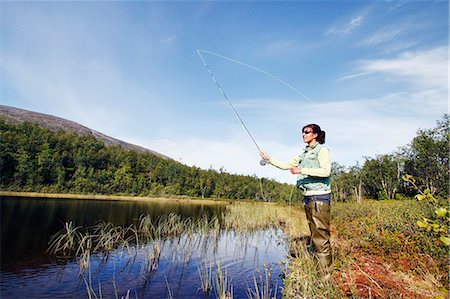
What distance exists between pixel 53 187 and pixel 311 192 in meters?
55.1

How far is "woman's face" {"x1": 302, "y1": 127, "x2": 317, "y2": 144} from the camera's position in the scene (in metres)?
4.88

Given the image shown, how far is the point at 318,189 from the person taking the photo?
468cm

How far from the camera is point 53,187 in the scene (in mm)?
49156

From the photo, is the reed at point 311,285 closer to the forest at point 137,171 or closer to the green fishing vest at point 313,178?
the green fishing vest at point 313,178

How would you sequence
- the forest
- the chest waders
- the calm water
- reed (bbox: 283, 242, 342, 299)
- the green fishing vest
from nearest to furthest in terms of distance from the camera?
1. reed (bbox: 283, 242, 342, 299)
2. the chest waders
3. the green fishing vest
4. the calm water
5. the forest

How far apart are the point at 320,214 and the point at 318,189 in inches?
16.2

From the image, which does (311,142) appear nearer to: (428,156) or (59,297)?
(59,297)

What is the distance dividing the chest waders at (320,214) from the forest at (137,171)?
25.7 meters

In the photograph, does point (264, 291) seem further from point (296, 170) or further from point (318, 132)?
point (318, 132)

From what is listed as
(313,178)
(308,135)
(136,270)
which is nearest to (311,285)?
(313,178)

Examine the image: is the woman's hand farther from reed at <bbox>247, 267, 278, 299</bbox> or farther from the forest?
the forest

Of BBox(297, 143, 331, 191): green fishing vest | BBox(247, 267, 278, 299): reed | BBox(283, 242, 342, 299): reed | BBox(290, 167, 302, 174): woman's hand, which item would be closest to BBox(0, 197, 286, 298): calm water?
BBox(247, 267, 278, 299): reed

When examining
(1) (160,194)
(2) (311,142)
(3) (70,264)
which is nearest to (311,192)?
(2) (311,142)

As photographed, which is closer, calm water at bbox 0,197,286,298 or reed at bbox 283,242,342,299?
reed at bbox 283,242,342,299
